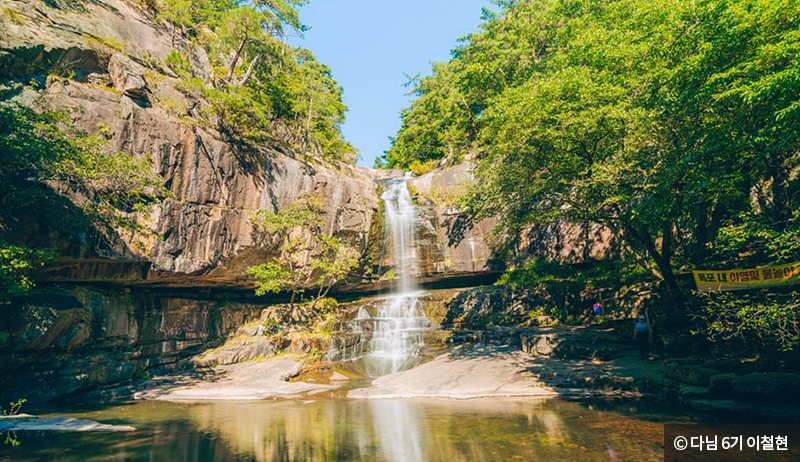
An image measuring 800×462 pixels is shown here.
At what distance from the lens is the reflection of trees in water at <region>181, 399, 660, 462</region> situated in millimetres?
7000

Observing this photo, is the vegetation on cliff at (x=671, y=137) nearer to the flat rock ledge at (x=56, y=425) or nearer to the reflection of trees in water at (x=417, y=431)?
the reflection of trees in water at (x=417, y=431)

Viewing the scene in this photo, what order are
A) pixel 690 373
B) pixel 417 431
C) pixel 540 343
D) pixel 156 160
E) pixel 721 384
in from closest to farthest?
pixel 417 431
pixel 721 384
pixel 690 373
pixel 540 343
pixel 156 160

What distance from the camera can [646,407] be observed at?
947 cm

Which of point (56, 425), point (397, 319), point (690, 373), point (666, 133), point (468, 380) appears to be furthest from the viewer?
point (397, 319)

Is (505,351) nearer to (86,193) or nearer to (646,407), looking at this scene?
(646,407)

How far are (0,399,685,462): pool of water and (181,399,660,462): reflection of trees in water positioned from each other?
0.07 feet

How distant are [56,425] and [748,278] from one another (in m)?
18.6

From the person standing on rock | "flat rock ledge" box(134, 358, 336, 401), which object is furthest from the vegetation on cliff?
"flat rock ledge" box(134, 358, 336, 401)

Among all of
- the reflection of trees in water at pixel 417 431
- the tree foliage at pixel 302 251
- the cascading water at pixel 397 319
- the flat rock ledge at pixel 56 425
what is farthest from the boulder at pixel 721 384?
the tree foliage at pixel 302 251

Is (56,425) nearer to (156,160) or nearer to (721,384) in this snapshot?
(156,160)

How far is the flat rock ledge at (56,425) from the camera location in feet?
31.8

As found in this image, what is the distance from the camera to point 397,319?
2166 cm

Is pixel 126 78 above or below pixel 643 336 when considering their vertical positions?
above

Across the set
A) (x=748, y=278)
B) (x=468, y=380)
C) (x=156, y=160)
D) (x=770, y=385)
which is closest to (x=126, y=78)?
(x=156, y=160)
